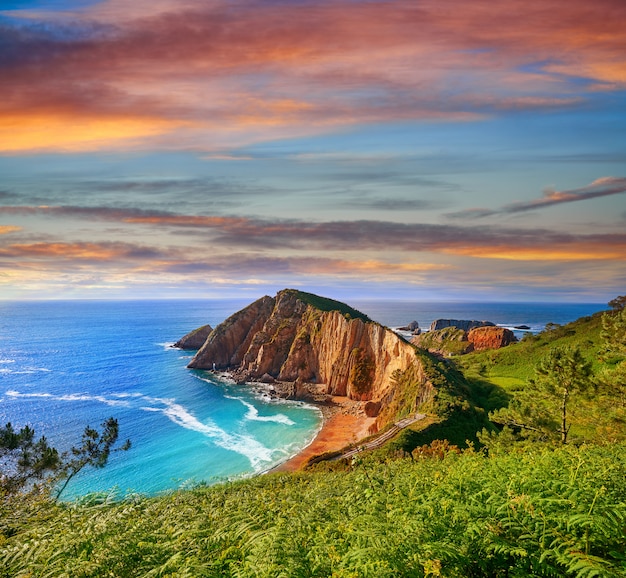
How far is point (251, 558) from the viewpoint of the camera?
5766 mm

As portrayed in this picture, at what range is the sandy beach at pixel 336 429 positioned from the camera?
5687 cm

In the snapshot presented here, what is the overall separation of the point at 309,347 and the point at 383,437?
5384 cm

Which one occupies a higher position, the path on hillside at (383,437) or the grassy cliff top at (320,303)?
the grassy cliff top at (320,303)

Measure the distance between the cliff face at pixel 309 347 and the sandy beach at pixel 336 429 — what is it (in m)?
4.42

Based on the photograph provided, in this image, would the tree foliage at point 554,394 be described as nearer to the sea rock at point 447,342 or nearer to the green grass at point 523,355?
the green grass at point 523,355

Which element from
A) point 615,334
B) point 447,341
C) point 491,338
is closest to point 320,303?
point 447,341

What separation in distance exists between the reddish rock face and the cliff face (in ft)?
160

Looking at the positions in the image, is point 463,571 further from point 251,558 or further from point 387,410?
point 387,410

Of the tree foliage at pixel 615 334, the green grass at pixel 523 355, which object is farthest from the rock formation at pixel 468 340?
the tree foliage at pixel 615 334

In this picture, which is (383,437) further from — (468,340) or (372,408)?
(468,340)

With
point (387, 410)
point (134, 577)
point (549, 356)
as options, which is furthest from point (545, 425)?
point (387, 410)

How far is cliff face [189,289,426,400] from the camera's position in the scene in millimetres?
80888

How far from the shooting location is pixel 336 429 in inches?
2689

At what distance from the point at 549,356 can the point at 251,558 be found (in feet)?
89.6
